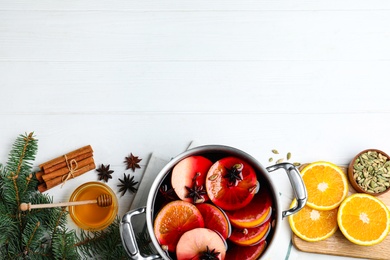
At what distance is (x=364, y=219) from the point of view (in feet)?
4.69

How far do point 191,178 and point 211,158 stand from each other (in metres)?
0.08

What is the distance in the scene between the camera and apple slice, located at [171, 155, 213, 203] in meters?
1.26

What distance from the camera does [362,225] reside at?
4.69 ft

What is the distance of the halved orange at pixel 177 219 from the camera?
1244mm

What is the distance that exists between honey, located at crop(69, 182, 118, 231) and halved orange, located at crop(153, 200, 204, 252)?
233mm

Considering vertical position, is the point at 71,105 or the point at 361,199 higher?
the point at 71,105

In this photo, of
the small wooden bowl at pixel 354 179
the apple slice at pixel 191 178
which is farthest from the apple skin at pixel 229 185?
the small wooden bowl at pixel 354 179

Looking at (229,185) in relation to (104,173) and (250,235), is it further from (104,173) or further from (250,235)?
(104,173)

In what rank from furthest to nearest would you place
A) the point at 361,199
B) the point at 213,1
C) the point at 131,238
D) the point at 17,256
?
1. the point at 213,1
2. the point at 361,199
3. the point at 17,256
4. the point at 131,238

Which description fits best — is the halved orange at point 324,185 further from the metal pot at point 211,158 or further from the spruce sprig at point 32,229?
the spruce sprig at point 32,229

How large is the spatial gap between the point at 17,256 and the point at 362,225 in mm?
911

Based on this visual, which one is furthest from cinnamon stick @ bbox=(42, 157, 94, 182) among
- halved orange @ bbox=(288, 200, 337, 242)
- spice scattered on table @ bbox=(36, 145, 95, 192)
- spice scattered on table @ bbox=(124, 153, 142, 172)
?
halved orange @ bbox=(288, 200, 337, 242)

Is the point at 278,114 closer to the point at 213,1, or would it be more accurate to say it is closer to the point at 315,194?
the point at 315,194

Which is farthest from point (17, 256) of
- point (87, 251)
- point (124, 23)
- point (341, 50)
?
point (341, 50)
